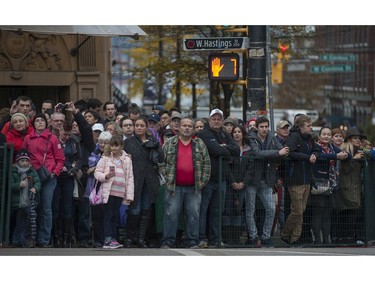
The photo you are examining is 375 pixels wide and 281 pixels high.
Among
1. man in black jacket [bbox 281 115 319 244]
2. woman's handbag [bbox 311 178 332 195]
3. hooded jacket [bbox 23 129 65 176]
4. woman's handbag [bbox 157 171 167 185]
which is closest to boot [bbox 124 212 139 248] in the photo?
woman's handbag [bbox 157 171 167 185]

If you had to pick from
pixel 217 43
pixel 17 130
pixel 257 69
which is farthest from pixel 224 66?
pixel 17 130

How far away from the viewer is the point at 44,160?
14.9 m

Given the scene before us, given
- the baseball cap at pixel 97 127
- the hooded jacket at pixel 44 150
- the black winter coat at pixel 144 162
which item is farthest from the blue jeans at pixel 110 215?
the baseball cap at pixel 97 127

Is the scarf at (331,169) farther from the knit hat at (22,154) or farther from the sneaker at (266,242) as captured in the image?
the knit hat at (22,154)

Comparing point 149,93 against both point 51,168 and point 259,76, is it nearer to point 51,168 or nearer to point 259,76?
point 259,76

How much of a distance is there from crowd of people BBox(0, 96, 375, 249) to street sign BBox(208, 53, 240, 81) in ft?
9.49

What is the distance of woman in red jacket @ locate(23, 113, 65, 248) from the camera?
14.9m

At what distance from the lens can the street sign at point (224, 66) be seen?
1864cm

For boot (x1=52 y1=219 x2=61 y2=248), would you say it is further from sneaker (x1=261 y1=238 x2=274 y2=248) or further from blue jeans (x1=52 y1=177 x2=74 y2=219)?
sneaker (x1=261 y1=238 x2=274 y2=248)

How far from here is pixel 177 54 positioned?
34562 millimetres

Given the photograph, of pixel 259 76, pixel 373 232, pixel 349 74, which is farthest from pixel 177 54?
pixel 349 74

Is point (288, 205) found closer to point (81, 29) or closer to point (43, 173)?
point (43, 173)

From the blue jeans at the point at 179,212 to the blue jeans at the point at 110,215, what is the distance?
26.2 inches

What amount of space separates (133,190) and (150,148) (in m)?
0.62
